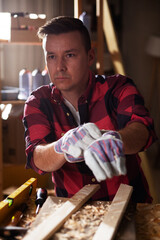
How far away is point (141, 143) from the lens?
1.31 m

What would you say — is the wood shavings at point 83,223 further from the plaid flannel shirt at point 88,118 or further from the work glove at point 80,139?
the plaid flannel shirt at point 88,118

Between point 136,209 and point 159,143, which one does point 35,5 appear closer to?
point 159,143

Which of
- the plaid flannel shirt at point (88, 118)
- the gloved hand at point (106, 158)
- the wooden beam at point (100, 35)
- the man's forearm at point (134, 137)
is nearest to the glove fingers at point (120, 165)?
the gloved hand at point (106, 158)

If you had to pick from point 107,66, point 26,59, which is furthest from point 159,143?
point 26,59

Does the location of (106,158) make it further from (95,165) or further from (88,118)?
(88,118)

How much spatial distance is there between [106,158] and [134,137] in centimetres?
31

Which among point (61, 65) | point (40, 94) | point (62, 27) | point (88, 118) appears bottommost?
point (88, 118)

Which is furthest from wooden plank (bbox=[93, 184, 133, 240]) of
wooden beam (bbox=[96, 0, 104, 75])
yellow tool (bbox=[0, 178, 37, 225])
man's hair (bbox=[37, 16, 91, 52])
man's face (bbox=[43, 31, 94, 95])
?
wooden beam (bbox=[96, 0, 104, 75])

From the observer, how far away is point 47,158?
1297 millimetres

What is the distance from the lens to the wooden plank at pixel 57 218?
864 mm

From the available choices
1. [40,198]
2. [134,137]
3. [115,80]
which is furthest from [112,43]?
[40,198]

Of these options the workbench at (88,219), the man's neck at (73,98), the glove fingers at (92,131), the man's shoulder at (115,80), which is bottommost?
the workbench at (88,219)

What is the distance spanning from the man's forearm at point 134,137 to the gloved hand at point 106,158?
0.23 meters

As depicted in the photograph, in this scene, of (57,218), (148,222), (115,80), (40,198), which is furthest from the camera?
(115,80)
